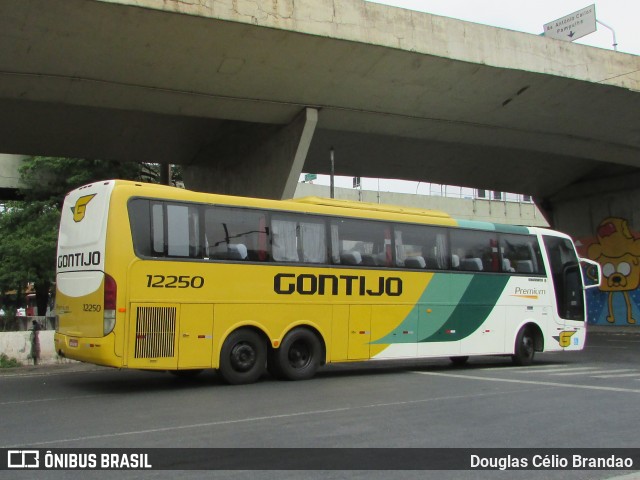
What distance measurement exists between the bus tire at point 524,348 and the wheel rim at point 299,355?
539 cm

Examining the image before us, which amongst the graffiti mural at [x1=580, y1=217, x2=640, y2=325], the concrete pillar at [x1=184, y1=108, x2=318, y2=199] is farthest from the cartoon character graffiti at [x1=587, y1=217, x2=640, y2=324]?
the concrete pillar at [x1=184, y1=108, x2=318, y2=199]

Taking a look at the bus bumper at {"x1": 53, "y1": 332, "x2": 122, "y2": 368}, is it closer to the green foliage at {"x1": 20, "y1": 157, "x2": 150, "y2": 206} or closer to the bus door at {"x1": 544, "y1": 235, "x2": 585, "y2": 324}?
the bus door at {"x1": 544, "y1": 235, "x2": 585, "y2": 324}

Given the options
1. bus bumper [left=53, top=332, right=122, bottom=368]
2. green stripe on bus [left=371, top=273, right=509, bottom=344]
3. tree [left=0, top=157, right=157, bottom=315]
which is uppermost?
tree [left=0, top=157, right=157, bottom=315]

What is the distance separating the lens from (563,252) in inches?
632

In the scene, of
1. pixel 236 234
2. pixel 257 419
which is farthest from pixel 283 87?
pixel 257 419

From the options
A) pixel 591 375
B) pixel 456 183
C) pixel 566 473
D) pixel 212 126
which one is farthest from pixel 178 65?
pixel 456 183

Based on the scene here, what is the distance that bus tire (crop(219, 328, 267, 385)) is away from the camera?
11.1 metres

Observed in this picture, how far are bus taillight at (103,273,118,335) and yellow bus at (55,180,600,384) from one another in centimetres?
2

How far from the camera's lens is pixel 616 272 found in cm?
3077

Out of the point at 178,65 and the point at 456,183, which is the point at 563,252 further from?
the point at 456,183

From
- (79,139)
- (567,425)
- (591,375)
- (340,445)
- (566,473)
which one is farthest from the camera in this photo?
(79,139)

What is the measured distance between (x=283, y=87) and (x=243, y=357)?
27.9 ft

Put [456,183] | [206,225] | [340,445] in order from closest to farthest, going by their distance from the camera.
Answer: [340,445], [206,225], [456,183]

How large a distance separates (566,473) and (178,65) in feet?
42.6
